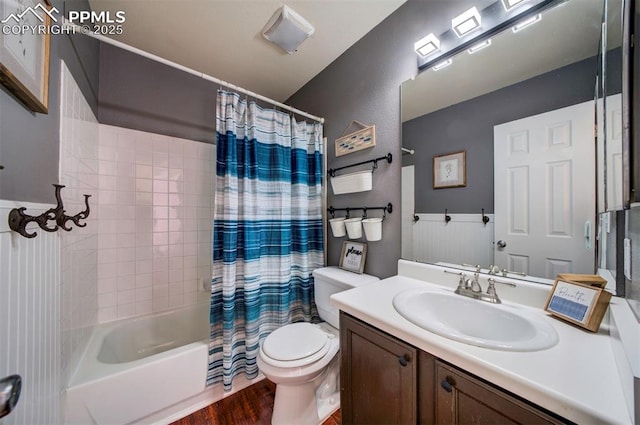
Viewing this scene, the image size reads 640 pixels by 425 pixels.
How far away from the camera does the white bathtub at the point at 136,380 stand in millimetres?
1087

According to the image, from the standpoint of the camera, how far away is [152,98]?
188 centimetres

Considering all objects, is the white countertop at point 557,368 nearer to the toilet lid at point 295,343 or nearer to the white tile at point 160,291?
the toilet lid at point 295,343

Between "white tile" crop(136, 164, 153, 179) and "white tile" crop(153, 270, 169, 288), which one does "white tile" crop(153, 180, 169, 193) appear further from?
"white tile" crop(153, 270, 169, 288)

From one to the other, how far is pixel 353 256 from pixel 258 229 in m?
0.72

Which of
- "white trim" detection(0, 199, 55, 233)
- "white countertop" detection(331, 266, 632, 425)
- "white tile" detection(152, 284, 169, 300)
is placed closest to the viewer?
"white countertop" detection(331, 266, 632, 425)

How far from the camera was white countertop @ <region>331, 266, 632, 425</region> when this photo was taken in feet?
1.53

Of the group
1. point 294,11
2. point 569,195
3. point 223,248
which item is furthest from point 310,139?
point 569,195

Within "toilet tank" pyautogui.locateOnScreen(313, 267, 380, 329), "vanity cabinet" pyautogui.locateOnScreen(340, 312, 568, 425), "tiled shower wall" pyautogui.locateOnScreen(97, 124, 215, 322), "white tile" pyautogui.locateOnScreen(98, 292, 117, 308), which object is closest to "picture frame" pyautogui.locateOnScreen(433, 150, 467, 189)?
"toilet tank" pyautogui.locateOnScreen(313, 267, 380, 329)

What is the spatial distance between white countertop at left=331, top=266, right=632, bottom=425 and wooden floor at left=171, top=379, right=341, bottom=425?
1050 millimetres

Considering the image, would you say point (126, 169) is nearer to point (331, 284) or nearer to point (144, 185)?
point (144, 185)

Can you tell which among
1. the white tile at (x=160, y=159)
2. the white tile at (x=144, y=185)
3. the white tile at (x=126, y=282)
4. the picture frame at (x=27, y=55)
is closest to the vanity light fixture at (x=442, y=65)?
the picture frame at (x=27, y=55)

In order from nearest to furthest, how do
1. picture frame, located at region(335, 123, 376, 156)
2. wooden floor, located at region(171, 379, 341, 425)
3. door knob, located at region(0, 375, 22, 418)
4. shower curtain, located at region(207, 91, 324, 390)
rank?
door knob, located at region(0, 375, 22, 418) < wooden floor, located at region(171, 379, 341, 425) < shower curtain, located at region(207, 91, 324, 390) < picture frame, located at region(335, 123, 376, 156)

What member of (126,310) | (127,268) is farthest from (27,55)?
(126,310)

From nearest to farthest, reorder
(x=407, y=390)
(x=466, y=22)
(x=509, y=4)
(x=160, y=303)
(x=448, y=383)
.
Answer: (x=448, y=383), (x=407, y=390), (x=509, y=4), (x=466, y=22), (x=160, y=303)
